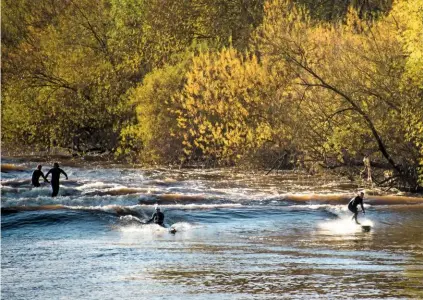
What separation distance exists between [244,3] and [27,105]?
13168mm

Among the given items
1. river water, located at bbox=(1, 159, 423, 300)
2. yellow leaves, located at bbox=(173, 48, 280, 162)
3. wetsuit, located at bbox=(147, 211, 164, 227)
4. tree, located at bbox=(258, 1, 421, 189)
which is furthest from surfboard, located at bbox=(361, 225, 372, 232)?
yellow leaves, located at bbox=(173, 48, 280, 162)

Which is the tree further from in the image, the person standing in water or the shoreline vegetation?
the person standing in water

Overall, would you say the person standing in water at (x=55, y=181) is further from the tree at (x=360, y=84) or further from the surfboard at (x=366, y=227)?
the surfboard at (x=366, y=227)

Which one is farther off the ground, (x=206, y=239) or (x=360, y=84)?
(x=360, y=84)

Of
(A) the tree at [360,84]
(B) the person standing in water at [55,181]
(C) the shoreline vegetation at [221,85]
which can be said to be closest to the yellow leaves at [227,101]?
(C) the shoreline vegetation at [221,85]

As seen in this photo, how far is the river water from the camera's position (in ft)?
61.8

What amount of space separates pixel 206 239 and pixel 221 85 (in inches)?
698

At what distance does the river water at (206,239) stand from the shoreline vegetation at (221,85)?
176 centimetres

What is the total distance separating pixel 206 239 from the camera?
2661 centimetres

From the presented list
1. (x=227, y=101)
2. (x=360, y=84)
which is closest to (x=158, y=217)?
(x=360, y=84)

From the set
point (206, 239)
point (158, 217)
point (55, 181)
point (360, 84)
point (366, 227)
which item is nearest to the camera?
point (206, 239)

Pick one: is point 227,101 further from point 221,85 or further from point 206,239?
point 206,239

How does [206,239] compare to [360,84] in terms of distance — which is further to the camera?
[360,84]

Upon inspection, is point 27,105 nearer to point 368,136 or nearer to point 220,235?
point 368,136
